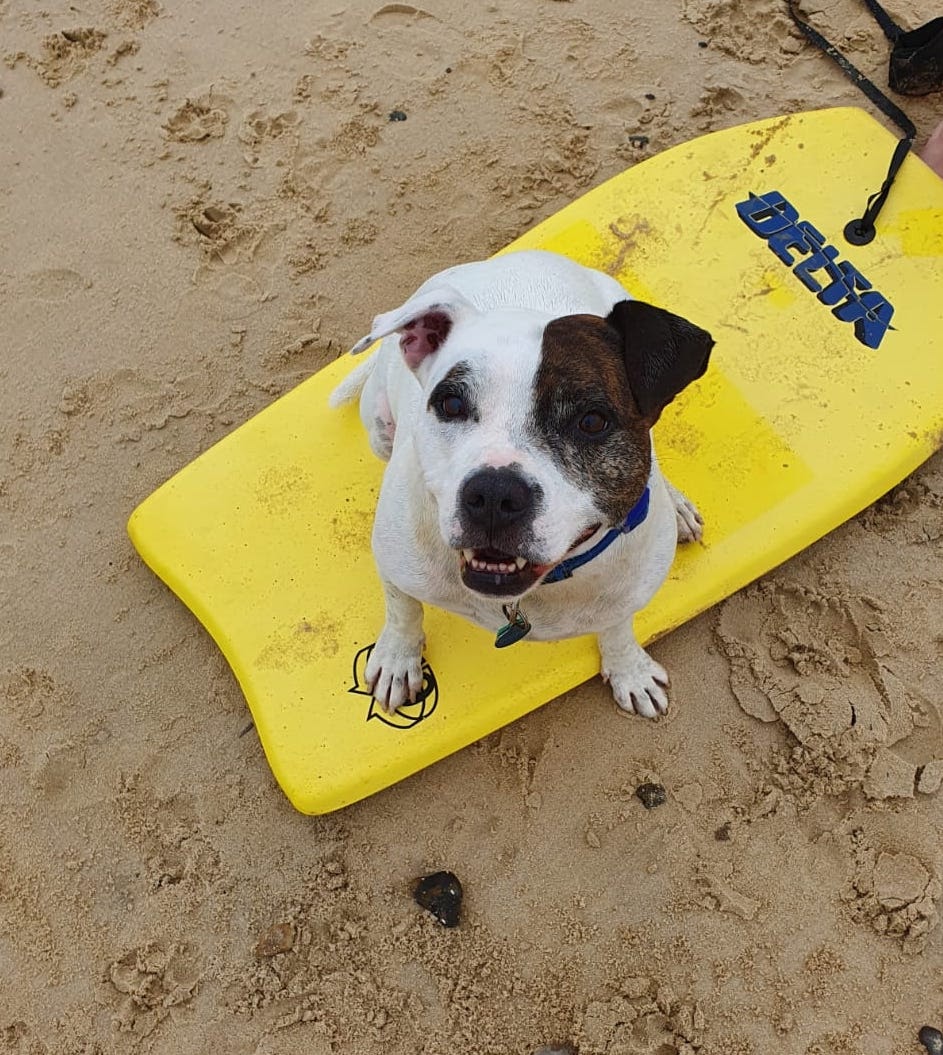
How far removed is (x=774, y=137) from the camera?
4652mm

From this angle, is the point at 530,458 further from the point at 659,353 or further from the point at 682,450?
the point at 682,450

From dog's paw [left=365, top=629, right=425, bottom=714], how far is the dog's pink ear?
1.16 metres

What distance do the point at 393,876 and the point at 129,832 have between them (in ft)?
3.26

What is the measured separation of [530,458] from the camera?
2.33 meters

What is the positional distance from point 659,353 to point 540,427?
0.37m

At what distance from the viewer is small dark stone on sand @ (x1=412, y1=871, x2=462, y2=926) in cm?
340

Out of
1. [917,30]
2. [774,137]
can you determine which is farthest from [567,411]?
[917,30]

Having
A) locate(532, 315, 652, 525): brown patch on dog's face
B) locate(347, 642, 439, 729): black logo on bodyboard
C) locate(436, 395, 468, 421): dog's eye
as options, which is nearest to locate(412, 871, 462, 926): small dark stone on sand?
locate(347, 642, 439, 729): black logo on bodyboard

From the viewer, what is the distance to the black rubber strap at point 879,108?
436 cm

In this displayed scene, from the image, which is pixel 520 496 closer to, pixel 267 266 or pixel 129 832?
pixel 129 832

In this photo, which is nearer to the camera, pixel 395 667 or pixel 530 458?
pixel 530 458

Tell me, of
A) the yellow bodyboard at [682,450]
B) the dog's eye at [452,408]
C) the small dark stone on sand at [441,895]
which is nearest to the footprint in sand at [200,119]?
the yellow bodyboard at [682,450]

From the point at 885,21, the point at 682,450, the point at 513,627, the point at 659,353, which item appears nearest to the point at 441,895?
the point at 513,627

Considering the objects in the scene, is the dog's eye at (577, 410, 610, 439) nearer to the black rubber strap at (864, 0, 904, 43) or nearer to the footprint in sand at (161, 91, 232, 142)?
the footprint in sand at (161, 91, 232, 142)
